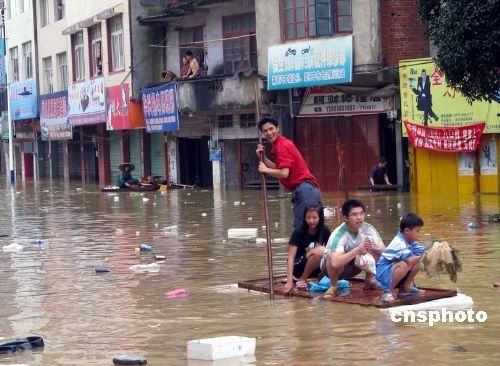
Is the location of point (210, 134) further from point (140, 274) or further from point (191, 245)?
point (140, 274)

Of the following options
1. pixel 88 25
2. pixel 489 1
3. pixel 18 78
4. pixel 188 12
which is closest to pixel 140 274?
pixel 489 1

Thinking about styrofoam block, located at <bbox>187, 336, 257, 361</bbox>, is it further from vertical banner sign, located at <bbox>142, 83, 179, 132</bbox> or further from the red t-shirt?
vertical banner sign, located at <bbox>142, 83, 179, 132</bbox>

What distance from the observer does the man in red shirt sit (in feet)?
36.7

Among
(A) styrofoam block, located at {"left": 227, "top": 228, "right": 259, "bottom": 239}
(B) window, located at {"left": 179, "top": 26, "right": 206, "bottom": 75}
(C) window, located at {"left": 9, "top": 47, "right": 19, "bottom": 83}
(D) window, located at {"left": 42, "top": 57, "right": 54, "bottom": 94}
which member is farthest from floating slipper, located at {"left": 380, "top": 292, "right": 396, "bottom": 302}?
(C) window, located at {"left": 9, "top": 47, "right": 19, "bottom": 83}

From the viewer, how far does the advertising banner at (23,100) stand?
5288cm

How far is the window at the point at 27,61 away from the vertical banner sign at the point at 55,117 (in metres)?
3.37

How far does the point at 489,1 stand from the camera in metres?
18.3

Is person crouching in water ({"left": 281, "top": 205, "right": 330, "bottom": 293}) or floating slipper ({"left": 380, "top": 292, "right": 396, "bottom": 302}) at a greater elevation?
person crouching in water ({"left": 281, "top": 205, "right": 330, "bottom": 293})

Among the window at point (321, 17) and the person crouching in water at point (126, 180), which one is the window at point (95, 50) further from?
the window at point (321, 17)

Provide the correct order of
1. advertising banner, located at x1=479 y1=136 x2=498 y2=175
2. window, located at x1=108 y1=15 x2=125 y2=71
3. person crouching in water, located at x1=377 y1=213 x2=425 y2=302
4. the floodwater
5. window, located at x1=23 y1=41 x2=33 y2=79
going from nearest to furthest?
the floodwater < person crouching in water, located at x1=377 y1=213 x2=425 y2=302 < advertising banner, located at x1=479 y1=136 x2=498 y2=175 < window, located at x1=108 y1=15 x2=125 y2=71 < window, located at x1=23 y1=41 x2=33 y2=79

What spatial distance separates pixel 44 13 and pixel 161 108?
17.8m

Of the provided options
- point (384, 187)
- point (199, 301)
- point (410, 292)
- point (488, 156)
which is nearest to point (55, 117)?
point (384, 187)

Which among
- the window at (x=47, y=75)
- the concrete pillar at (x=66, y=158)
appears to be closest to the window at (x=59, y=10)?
the window at (x=47, y=75)

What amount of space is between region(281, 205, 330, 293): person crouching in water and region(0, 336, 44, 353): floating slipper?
9.21 ft
